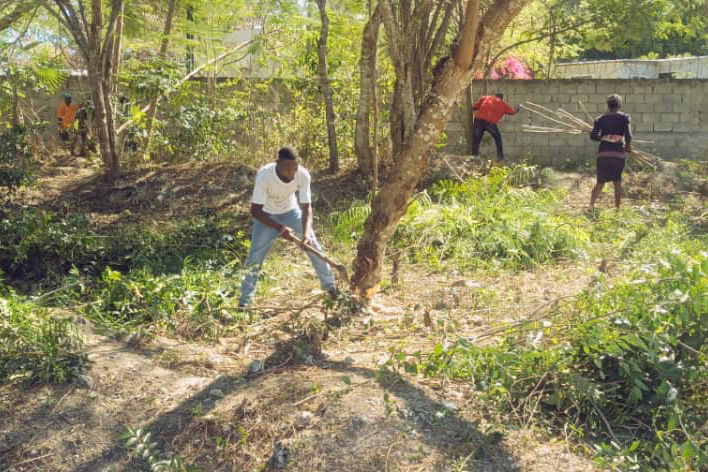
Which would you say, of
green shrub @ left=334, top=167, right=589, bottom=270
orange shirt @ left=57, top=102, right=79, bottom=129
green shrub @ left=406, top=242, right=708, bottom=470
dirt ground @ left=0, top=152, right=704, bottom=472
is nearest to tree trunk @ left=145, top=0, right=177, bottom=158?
orange shirt @ left=57, top=102, right=79, bottom=129

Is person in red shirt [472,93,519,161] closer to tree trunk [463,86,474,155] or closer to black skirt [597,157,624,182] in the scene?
tree trunk [463,86,474,155]

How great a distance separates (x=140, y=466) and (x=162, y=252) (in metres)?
3.65

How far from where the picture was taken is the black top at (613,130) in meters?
8.47

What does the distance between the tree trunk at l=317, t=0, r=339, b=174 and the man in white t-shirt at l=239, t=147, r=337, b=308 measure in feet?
15.8

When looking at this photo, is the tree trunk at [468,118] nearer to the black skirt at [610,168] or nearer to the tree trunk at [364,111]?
the tree trunk at [364,111]

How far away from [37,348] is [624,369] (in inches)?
140

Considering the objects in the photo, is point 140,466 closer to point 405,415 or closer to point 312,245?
point 405,415

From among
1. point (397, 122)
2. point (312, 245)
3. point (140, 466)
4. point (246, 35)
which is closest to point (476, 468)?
point (140, 466)

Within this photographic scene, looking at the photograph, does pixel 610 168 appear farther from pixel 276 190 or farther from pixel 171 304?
pixel 171 304

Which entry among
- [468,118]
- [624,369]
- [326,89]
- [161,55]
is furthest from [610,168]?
[161,55]

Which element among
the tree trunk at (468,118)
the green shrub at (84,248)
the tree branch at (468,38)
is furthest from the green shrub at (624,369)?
the tree trunk at (468,118)

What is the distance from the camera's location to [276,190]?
17.4 feet

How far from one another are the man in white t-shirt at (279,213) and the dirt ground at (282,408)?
0.36m

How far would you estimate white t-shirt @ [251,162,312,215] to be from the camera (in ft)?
17.1
